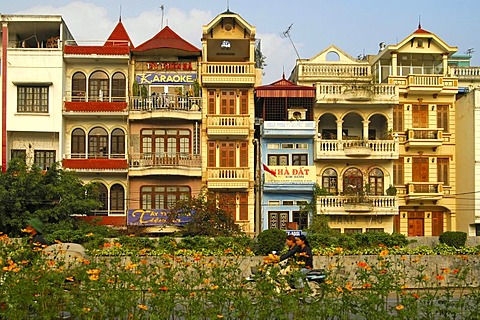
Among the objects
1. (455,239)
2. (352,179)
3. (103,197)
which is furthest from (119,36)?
(455,239)

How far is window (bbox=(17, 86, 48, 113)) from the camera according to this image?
1564 inches

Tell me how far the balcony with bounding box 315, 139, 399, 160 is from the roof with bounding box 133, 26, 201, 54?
28.2ft

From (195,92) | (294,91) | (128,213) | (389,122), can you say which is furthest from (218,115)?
(389,122)

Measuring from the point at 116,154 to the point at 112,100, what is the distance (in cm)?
292

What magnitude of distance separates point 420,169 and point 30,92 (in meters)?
21.8

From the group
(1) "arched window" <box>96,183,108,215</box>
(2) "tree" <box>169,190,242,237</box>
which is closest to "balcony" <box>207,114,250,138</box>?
(2) "tree" <box>169,190,242,237</box>

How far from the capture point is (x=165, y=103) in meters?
40.2

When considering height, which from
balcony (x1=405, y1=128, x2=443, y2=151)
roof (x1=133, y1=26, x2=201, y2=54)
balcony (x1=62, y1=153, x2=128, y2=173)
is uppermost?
roof (x1=133, y1=26, x2=201, y2=54)

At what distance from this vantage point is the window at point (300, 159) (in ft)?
136

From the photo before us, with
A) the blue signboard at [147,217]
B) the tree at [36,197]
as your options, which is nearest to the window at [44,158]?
the tree at [36,197]

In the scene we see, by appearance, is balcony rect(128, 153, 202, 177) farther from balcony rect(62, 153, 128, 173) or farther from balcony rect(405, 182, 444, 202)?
balcony rect(405, 182, 444, 202)

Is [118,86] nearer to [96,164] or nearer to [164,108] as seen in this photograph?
[164,108]

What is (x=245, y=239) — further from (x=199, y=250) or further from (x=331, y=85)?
(x=331, y=85)

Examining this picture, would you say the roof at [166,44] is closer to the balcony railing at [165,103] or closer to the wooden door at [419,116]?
the balcony railing at [165,103]
